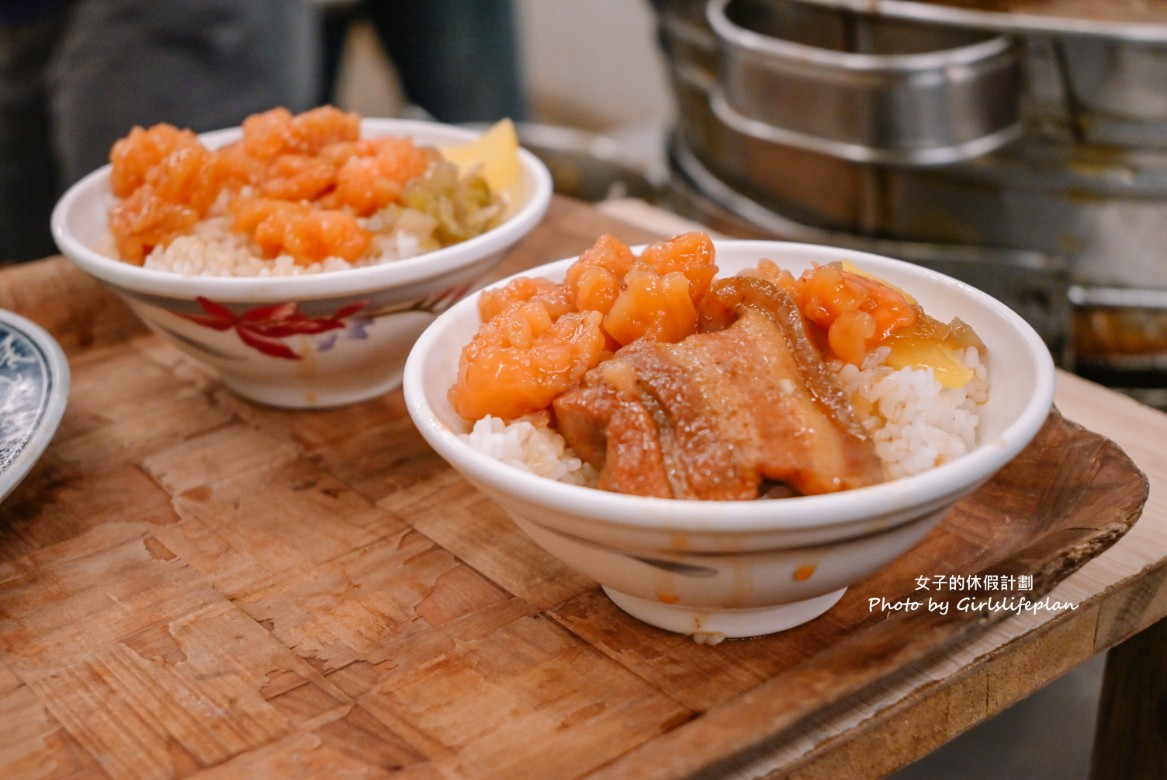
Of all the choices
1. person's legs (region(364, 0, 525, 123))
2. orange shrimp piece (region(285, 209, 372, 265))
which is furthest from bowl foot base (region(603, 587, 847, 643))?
person's legs (region(364, 0, 525, 123))

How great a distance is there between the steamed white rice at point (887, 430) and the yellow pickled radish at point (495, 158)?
2.87ft

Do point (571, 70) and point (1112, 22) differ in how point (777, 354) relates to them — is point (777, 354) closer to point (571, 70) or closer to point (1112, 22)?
point (1112, 22)

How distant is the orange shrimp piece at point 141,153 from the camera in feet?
5.92

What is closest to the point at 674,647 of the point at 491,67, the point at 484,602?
the point at 484,602

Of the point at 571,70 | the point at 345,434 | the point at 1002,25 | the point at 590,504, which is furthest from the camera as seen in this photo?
the point at 571,70

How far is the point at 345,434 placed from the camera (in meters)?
1.76

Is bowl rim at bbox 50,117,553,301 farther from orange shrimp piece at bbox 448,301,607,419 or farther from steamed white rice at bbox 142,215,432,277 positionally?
orange shrimp piece at bbox 448,301,607,419

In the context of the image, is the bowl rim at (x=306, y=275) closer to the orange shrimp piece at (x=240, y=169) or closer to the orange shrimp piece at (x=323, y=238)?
the orange shrimp piece at (x=323, y=238)

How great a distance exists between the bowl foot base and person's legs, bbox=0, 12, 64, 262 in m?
2.68

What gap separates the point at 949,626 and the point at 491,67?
487 cm

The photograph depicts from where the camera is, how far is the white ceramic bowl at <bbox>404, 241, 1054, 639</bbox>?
1019 mm

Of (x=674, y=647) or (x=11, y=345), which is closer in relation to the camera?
(x=674, y=647)

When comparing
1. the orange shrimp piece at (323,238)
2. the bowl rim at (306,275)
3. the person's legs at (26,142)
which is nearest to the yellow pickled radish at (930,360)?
the bowl rim at (306,275)

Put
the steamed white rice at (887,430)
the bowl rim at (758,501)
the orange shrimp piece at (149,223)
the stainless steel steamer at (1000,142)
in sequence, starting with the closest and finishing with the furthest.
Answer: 1. the bowl rim at (758,501)
2. the steamed white rice at (887,430)
3. the orange shrimp piece at (149,223)
4. the stainless steel steamer at (1000,142)
